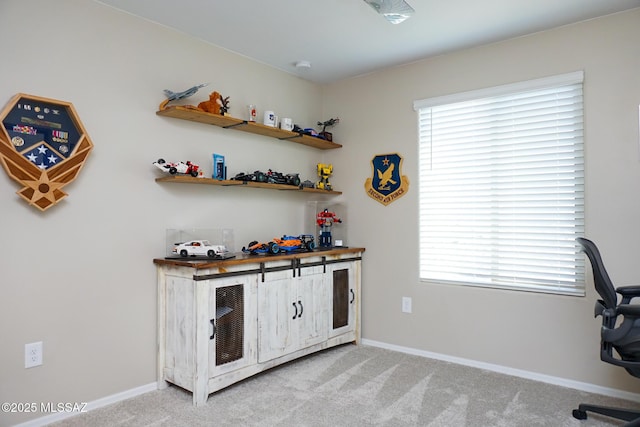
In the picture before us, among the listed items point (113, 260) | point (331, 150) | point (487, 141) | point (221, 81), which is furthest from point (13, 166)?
point (487, 141)

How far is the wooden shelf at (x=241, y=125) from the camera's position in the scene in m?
2.66

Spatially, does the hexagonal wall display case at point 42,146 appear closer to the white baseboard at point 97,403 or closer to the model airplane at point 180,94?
the model airplane at point 180,94

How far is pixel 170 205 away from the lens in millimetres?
2758

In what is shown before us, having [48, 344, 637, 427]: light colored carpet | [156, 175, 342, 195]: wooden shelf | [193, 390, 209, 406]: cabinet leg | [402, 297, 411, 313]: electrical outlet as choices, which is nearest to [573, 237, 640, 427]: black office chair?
[48, 344, 637, 427]: light colored carpet

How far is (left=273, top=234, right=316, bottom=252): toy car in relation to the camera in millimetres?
3123

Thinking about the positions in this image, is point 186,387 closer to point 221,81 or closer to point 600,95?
point 221,81

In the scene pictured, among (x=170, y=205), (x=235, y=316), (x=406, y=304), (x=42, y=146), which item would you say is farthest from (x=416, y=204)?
(x=42, y=146)

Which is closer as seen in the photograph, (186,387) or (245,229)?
(186,387)

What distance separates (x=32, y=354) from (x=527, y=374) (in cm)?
311

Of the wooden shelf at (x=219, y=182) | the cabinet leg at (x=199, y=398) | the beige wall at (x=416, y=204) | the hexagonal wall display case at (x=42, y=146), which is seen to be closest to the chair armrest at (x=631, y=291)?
the beige wall at (x=416, y=204)

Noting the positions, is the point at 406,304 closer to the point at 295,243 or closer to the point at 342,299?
the point at 342,299

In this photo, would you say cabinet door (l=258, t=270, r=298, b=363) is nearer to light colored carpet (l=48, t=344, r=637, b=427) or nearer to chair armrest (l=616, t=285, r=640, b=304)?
light colored carpet (l=48, t=344, r=637, b=427)

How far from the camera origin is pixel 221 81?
122 inches

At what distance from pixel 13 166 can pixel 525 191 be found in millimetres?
3180
